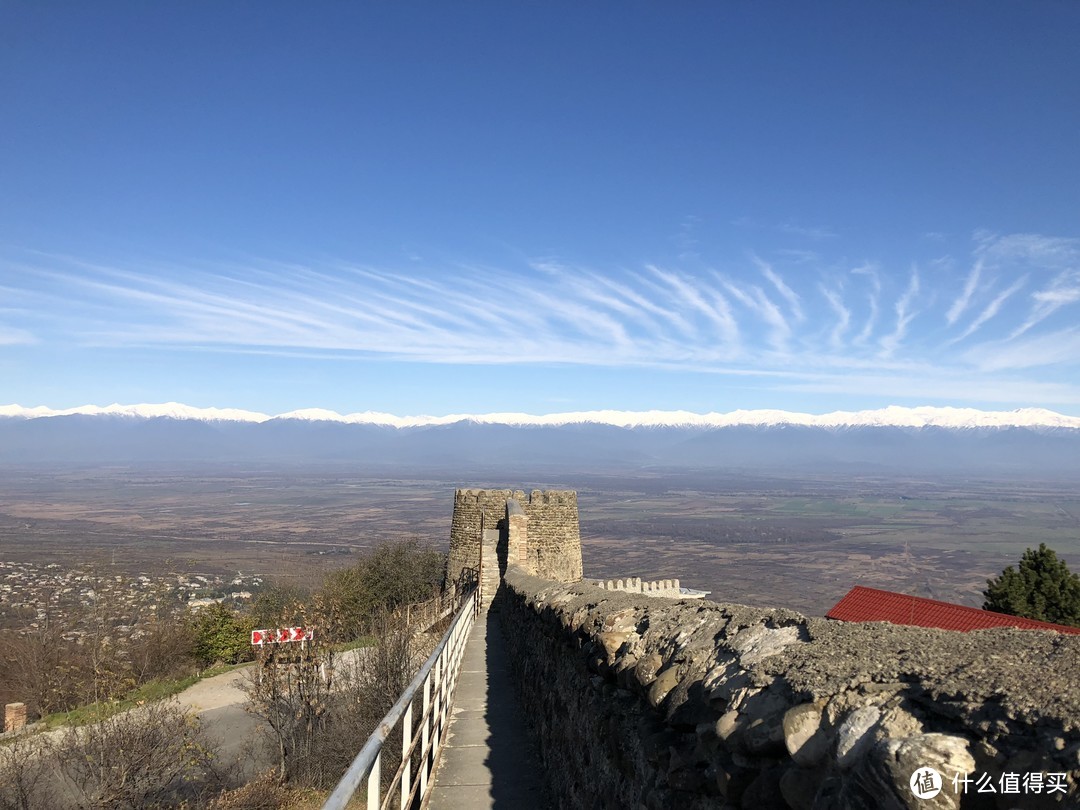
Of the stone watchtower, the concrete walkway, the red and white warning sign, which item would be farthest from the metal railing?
the stone watchtower

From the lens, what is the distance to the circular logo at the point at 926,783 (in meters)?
1.64

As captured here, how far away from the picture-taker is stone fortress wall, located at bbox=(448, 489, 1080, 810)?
5.42 ft

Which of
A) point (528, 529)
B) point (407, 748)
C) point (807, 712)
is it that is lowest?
point (528, 529)

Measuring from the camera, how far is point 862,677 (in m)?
2.20

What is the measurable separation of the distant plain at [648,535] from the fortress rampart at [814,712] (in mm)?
11047

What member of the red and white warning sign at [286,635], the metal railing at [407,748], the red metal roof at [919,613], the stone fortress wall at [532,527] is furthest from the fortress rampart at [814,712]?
the stone fortress wall at [532,527]

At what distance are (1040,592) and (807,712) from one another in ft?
84.5

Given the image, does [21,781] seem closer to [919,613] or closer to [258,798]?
[258,798]

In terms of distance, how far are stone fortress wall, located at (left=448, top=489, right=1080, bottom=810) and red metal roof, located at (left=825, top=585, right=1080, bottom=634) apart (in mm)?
11669

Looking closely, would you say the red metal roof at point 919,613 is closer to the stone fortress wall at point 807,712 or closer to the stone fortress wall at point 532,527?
the stone fortress wall at point 532,527

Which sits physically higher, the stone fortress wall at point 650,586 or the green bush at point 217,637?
the stone fortress wall at point 650,586

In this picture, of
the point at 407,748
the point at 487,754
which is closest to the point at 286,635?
the point at 487,754

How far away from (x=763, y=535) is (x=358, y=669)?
408 ft

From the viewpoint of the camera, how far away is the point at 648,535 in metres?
122
